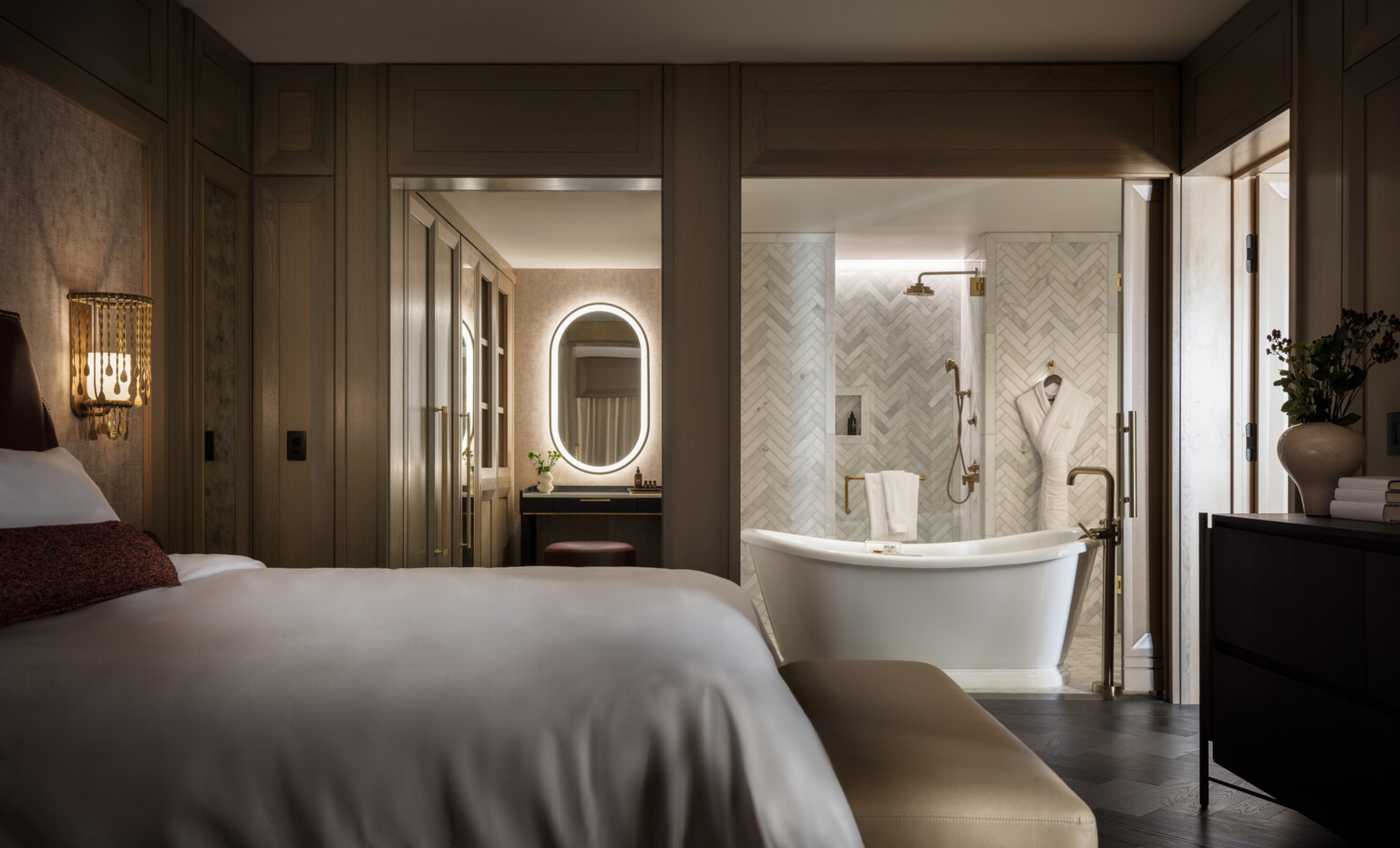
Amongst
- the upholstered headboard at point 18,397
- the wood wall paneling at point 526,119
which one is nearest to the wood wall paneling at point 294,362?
the wood wall paneling at point 526,119

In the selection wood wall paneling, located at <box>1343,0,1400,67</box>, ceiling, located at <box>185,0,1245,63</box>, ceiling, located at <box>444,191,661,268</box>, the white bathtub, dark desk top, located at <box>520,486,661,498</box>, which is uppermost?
ceiling, located at <box>185,0,1245,63</box>

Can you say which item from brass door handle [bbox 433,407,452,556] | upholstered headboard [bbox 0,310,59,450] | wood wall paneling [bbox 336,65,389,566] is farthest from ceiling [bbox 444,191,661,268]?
upholstered headboard [bbox 0,310,59,450]

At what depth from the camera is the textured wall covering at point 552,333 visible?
6.79 metres

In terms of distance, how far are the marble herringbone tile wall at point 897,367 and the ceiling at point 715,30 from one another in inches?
99.9

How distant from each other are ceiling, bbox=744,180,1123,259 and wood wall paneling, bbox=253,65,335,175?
1.88m

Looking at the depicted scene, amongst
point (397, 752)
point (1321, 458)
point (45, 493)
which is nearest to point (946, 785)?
point (397, 752)

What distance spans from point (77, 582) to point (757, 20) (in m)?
2.76

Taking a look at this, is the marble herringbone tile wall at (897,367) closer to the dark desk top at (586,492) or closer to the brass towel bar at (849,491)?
the brass towel bar at (849,491)

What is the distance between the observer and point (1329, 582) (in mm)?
2062

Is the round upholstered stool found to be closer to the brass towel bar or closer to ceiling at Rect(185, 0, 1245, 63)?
the brass towel bar

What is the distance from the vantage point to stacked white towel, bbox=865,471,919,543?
209 inches

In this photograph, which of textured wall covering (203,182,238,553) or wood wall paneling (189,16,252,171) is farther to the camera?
A: textured wall covering (203,182,238,553)

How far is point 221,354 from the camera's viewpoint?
342cm

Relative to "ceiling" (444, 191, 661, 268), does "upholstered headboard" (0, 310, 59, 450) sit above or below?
below
